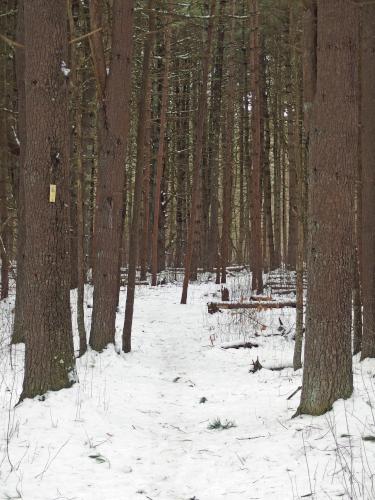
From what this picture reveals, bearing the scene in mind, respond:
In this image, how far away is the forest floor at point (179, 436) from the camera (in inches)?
145

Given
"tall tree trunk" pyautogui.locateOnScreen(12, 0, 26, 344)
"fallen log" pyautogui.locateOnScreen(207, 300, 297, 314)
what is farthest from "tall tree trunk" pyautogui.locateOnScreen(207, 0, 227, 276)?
"tall tree trunk" pyautogui.locateOnScreen(12, 0, 26, 344)

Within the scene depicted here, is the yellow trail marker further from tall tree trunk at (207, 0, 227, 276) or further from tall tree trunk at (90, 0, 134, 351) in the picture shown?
tall tree trunk at (207, 0, 227, 276)

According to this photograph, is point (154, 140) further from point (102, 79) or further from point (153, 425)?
point (153, 425)

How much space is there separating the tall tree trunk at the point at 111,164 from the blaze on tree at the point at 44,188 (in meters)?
2.43

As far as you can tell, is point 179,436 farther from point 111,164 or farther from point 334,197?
point 111,164

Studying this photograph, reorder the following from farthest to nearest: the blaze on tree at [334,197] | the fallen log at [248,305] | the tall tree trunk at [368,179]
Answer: the fallen log at [248,305], the tall tree trunk at [368,179], the blaze on tree at [334,197]

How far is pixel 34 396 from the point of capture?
204 inches

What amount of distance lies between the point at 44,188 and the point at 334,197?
292cm

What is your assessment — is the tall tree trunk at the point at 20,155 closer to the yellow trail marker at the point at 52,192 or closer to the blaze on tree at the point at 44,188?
the blaze on tree at the point at 44,188

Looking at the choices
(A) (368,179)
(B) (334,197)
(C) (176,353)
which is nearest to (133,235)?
(C) (176,353)

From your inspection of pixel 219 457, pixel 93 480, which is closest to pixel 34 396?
pixel 93 480

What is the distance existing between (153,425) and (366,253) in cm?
364

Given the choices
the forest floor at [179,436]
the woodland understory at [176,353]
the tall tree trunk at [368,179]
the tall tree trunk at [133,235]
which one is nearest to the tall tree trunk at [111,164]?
the woodland understory at [176,353]

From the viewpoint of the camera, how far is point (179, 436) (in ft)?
16.5
